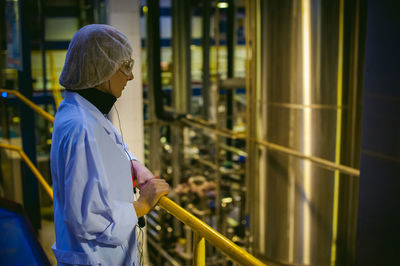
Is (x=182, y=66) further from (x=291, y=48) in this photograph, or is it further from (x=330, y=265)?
(x=330, y=265)

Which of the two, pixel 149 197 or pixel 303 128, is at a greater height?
pixel 149 197

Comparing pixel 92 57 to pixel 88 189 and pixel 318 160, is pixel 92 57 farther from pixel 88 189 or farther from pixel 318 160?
pixel 318 160

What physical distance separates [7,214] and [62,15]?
9068 millimetres

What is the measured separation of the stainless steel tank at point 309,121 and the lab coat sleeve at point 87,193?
3081mm

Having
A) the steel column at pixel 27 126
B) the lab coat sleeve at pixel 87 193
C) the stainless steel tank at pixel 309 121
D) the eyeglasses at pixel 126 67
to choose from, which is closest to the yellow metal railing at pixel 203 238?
the lab coat sleeve at pixel 87 193

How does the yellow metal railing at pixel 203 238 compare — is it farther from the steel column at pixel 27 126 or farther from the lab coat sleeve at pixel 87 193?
the steel column at pixel 27 126

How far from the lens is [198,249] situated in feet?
5.24

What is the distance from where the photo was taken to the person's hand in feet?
4.50

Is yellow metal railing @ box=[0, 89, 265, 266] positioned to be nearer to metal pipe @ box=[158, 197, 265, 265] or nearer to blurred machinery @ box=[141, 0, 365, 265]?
metal pipe @ box=[158, 197, 265, 265]

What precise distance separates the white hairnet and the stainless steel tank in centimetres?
292

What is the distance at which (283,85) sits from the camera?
166 inches

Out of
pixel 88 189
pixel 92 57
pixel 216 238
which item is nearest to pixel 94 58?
pixel 92 57

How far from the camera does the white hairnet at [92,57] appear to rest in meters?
1.31

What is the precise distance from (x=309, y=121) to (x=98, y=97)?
301 cm
